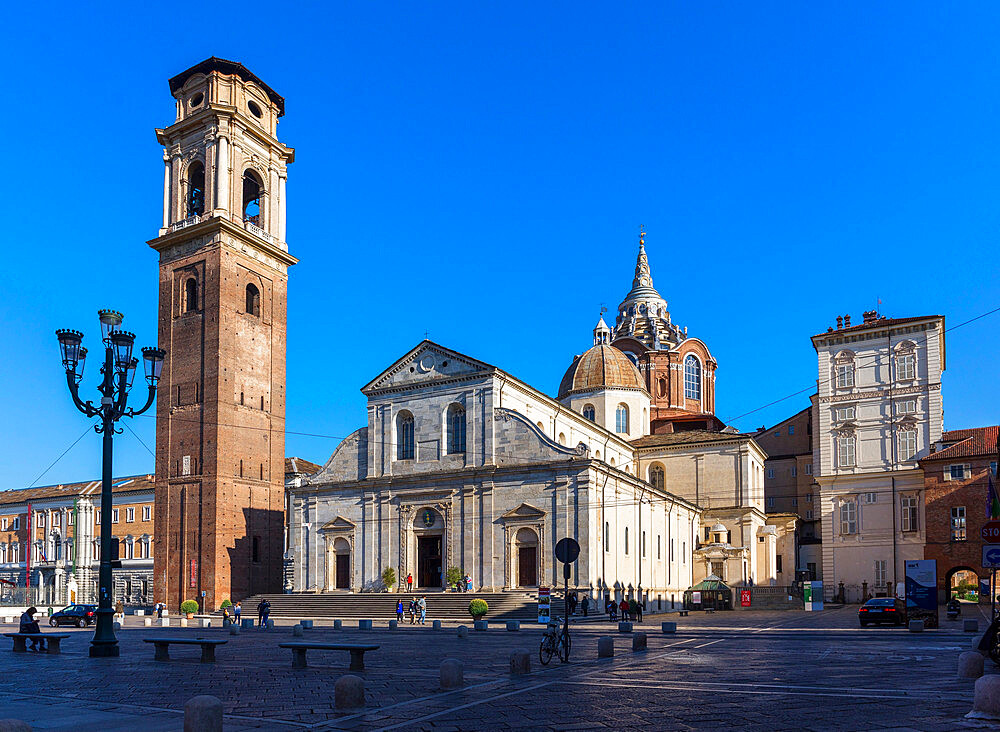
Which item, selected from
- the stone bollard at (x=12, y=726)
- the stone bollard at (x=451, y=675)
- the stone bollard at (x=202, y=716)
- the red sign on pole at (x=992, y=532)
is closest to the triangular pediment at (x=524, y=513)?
the red sign on pole at (x=992, y=532)

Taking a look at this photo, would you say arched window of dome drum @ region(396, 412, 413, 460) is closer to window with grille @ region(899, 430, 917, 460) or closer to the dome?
the dome

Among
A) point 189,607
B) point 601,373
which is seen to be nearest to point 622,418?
point 601,373

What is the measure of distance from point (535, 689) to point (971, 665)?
6.40 metres

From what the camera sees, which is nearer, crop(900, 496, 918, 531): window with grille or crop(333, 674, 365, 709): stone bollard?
crop(333, 674, 365, 709): stone bollard

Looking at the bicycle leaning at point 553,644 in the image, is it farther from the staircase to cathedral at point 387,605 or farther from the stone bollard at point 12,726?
the staircase to cathedral at point 387,605

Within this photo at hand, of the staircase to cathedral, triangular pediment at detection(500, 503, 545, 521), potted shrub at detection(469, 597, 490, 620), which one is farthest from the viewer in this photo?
triangular pediment at detection(500, 503, 545, 521)

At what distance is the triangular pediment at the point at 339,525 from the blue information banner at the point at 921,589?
91.8ft

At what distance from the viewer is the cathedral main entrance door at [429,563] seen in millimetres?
47312

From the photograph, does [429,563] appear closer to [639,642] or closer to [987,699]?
[639,642]

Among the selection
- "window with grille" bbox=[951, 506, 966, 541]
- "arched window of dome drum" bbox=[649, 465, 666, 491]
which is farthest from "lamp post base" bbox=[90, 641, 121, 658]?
"arched window of dome drum" bbox=[649, 465, 666, 491]

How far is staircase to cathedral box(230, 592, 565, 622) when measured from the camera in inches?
1591

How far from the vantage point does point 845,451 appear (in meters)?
53.4

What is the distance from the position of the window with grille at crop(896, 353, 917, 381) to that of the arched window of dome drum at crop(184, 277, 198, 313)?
133 feet

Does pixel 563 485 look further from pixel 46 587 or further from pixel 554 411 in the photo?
pixel 46 587
